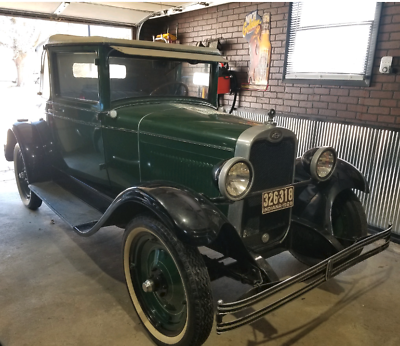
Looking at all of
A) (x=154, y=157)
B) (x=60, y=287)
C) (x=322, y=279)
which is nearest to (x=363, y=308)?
(x=322, y=279)

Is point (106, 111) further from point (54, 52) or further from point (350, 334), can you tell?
point (350, 334)

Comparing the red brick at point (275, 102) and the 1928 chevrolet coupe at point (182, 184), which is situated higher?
the red brick at point (275, 102)

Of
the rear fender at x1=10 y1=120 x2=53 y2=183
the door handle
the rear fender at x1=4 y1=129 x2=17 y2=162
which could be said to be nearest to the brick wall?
the door handle

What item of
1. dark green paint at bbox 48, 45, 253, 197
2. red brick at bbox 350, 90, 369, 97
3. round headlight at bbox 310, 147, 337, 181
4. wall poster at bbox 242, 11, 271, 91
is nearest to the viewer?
dark green paint at bbox 48, 45, 253, 197

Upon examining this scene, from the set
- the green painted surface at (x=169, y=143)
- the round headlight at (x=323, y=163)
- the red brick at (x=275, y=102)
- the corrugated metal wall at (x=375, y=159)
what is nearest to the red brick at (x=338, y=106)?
the corrugated metal wall at (x=375, y=159)

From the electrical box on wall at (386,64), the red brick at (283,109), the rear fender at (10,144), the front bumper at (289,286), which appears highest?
the electrical box on wall at (386,64)

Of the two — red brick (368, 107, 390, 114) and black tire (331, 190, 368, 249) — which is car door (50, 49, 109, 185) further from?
red brick (368, 107, 390, 114)

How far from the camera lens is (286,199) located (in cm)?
222

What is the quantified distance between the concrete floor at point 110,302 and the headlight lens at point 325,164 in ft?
3.04

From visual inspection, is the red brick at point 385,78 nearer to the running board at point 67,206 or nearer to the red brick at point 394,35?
the red brick at point 394,35

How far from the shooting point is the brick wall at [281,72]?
358cm

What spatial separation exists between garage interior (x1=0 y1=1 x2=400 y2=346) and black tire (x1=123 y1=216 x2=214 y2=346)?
184 millimetres

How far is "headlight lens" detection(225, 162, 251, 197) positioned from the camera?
1940mm

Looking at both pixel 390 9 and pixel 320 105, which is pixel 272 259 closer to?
pixel 320 105
